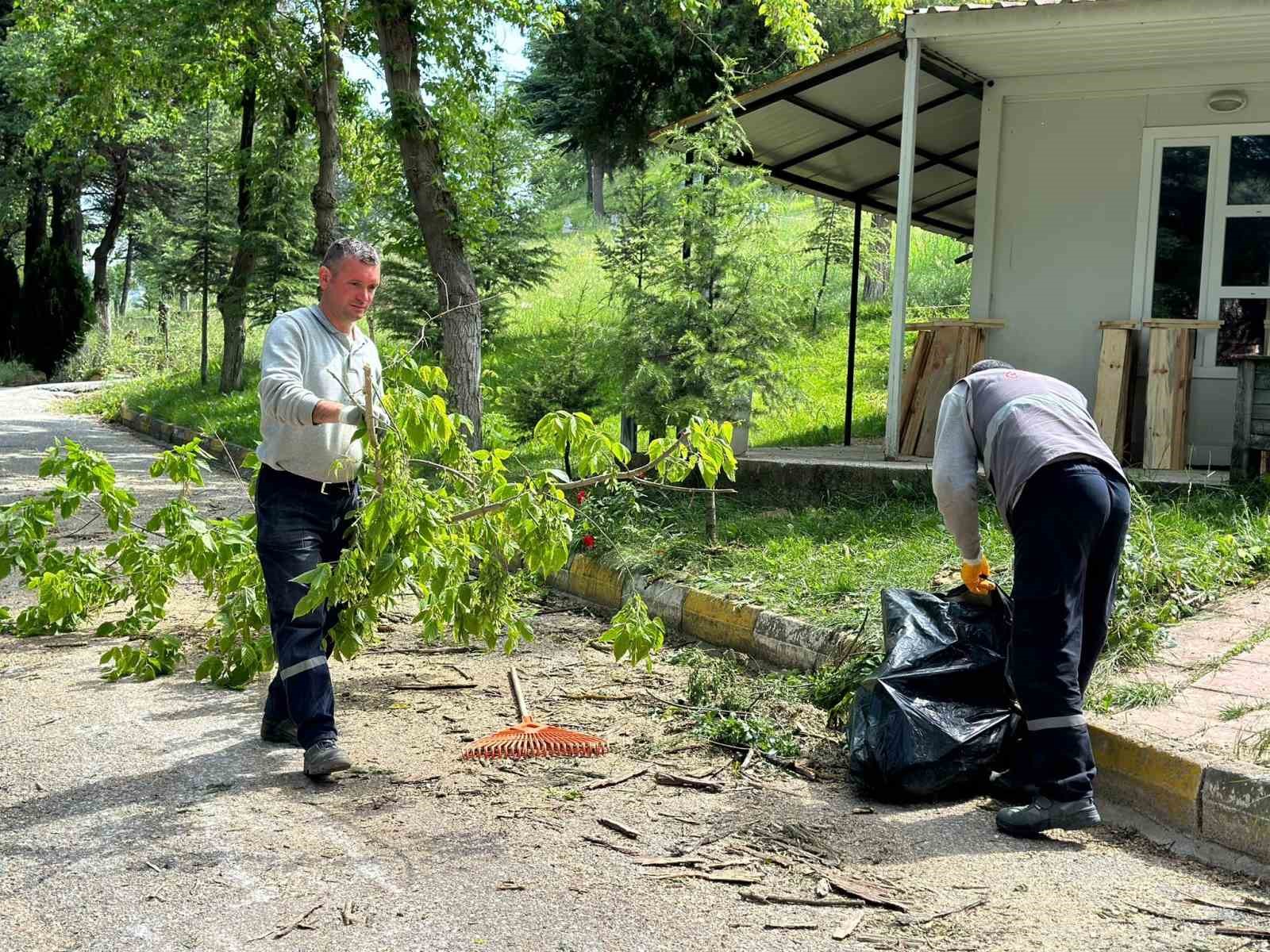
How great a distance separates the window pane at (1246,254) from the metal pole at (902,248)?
9.58ft

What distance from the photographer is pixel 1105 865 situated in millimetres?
3986

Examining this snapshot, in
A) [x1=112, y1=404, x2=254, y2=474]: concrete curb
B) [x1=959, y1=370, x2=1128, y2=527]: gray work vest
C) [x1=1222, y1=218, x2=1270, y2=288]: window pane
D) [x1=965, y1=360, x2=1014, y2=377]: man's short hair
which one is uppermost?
[x1=1222, y1=218, x2=1270, y2=288]: window pane

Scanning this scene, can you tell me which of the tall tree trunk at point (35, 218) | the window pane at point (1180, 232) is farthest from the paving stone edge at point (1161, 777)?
the tall tree trunk at point (35, 218)

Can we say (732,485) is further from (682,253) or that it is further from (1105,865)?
(1105,865)

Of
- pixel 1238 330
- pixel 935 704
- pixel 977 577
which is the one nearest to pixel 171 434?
pixel 1238 330

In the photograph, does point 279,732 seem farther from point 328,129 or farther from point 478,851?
point 328,129

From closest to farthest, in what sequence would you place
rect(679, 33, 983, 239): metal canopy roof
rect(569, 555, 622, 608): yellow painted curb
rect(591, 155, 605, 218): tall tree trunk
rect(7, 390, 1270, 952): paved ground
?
1. rect(7, 390, 1270, 952): paved ground
2. rect(569, 555, 622, 608): yellow painted curb
3. rect(679, 33, 983, 239): metal canopy roof
4. rect(591, 155, 605, 218): tall tree trunk

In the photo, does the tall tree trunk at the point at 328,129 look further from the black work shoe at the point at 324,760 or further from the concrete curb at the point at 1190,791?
the concrete curb at the point at 1190,791

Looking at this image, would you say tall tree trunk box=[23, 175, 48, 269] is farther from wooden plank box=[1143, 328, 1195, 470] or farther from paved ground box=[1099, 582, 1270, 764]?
paved ground box=[1099, 582, 1270, 764]

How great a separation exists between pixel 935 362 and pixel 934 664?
6522 millimetres

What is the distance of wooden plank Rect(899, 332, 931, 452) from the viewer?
10797mm

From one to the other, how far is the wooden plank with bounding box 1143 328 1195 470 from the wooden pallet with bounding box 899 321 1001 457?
1464mm

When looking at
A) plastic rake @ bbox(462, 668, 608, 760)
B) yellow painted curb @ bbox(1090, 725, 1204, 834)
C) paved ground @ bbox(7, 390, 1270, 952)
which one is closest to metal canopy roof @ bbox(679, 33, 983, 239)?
plastic rake @ bbox(462, 668, 608, 760)

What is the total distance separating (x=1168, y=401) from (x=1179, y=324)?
2.32 feet
